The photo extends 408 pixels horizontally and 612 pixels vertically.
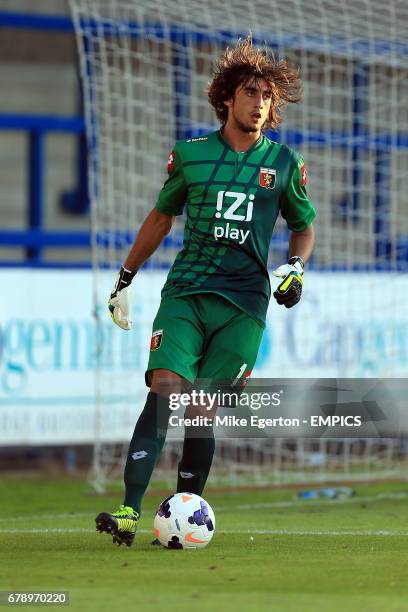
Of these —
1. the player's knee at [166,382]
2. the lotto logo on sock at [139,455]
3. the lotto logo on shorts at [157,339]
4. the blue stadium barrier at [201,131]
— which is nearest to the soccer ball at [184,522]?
the lotto logo on sock at [139,455]

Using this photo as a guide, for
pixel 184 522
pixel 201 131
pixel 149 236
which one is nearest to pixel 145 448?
pixel 184 522

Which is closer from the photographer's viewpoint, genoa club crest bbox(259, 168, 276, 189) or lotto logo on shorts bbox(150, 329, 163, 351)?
lotto logo on shorts bbox(150, 329, 163, 351)

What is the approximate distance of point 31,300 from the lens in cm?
1165

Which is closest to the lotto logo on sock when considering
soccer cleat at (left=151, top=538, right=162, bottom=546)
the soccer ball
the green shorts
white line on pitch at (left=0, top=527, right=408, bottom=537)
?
the soccer ball

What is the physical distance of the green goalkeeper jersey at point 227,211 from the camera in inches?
237

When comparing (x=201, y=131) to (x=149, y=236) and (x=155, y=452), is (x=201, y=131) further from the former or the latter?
(x=155, y=452)

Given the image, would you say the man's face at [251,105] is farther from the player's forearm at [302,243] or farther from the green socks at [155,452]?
the green socks at [155,452]

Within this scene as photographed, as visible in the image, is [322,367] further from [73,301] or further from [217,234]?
[217,234]

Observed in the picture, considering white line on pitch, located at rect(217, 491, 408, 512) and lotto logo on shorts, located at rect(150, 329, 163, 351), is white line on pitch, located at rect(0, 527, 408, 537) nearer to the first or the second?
lotto logo on shorts, located at rect(150, 329, 163, 351)

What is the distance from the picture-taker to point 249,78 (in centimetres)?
613

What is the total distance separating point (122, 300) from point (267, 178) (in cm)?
87

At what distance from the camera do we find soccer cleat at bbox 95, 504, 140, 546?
5.66m

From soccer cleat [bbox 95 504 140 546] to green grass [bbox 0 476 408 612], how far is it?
7 cm

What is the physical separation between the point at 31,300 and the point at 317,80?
5.14m
